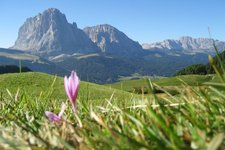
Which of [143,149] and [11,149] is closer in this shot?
[143,149]

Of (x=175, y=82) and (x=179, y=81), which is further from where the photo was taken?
(x=175, y=82)

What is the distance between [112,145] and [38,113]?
4.98 ft

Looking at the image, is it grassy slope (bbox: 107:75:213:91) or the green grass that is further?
grassy slope (bbox: 107:75:213:91)

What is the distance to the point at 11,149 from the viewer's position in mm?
851

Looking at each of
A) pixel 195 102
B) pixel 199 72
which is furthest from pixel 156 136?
pixel 199 72

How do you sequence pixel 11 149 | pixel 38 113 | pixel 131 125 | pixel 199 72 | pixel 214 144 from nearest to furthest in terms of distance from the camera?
pixel 214 144
pixel 11 149
pixel 131 125
pixel 38 113
pixel 199 72

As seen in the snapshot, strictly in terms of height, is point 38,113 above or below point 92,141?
below

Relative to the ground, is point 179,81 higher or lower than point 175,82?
higher

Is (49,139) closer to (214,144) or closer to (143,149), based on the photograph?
(143,149)

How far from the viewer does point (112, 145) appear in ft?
2.69

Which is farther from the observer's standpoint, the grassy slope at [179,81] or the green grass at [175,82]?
the grassy slope at [179,81]


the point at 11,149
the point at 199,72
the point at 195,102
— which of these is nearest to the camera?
the point at 11,149

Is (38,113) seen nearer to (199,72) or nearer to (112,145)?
(112,145)

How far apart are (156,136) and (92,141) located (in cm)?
16
